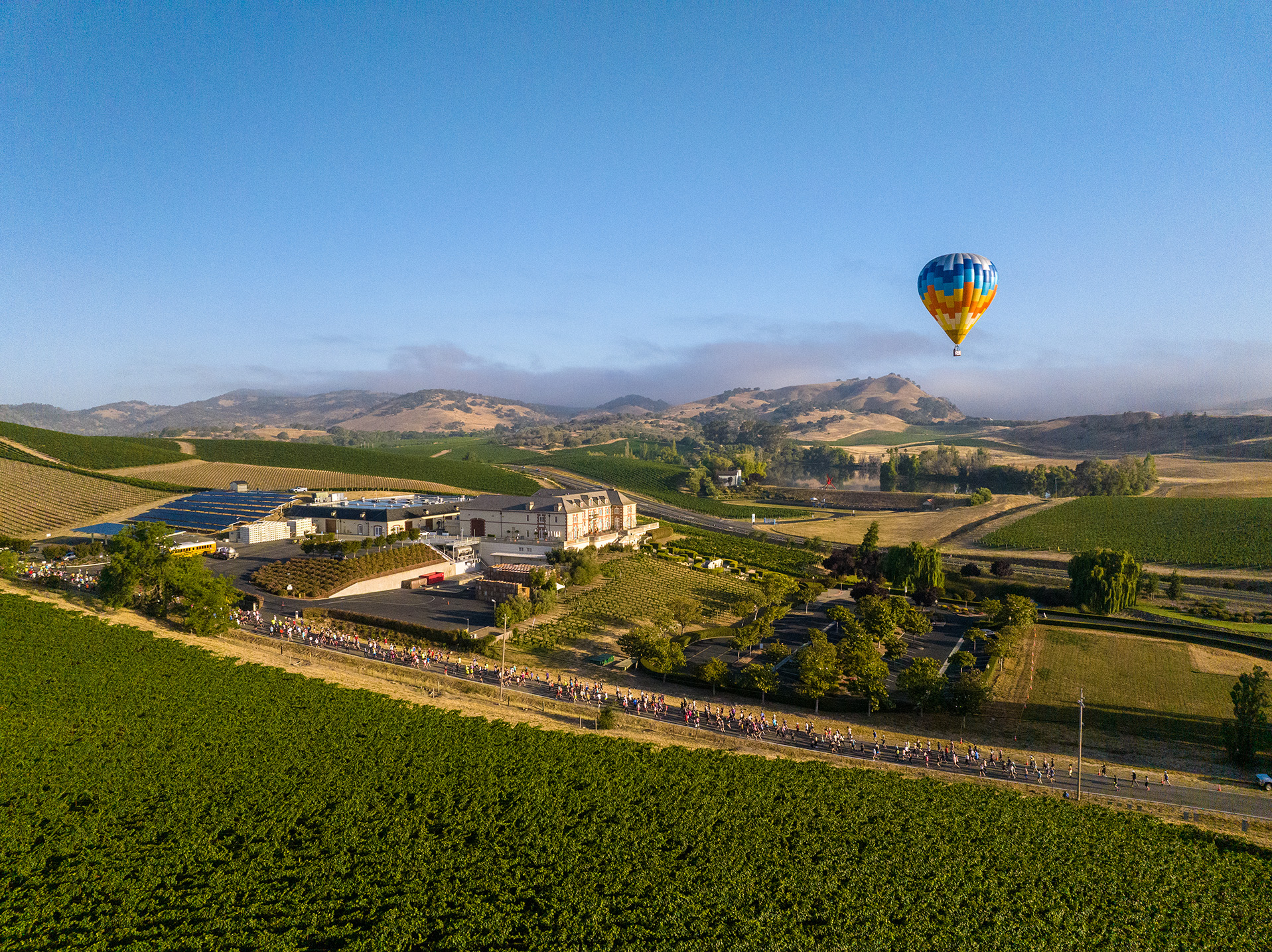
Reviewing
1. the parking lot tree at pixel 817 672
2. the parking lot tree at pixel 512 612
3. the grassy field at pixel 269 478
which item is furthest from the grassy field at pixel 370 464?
the parking lot tree at pixel 817 672

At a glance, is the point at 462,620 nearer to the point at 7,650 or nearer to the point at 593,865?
the point at 7,650

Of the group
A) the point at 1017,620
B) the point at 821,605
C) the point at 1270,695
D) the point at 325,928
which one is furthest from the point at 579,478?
the point at 325,928

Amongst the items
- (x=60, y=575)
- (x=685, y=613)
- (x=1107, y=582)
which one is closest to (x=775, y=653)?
(x=685, y=613)

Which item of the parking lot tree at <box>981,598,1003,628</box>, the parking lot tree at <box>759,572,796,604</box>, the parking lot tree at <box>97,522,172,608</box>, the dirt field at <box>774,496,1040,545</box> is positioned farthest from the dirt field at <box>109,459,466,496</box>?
the parking lot tree at <box>981,598,1003,628</box>

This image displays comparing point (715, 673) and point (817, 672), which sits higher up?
point (817, 672)

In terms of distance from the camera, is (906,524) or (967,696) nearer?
(967,696)

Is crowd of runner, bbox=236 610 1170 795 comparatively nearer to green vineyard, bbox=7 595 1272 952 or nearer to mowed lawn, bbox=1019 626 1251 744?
green vineyard, bbox=7 595 1272 952

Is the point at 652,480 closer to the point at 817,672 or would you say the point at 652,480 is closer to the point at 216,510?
the point at 216,510
